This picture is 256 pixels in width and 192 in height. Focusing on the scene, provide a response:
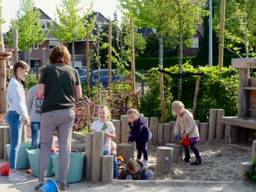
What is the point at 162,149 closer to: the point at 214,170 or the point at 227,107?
the point at 214,170

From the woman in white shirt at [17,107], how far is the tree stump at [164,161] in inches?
79.4

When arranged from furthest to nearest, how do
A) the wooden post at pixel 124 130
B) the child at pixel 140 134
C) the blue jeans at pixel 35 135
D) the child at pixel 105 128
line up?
the wooden post at pixel 124 130, the child at pixel 140 134, the blue jeans at pixel 35 135, the child at pixel 105 128

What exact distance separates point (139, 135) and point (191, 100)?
378 cm

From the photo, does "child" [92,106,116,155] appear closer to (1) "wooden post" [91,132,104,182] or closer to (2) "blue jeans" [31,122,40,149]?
(1) "wooden post" [91,132,104,182]

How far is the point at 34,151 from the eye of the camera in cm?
765

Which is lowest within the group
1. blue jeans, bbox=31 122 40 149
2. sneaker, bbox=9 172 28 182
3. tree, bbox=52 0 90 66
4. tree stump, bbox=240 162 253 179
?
sneaker, bbox=9 172 28 182

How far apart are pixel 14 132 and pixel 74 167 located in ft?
3.44

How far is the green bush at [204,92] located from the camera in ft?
38.1

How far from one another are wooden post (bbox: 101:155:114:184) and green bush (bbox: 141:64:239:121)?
15.9 ft

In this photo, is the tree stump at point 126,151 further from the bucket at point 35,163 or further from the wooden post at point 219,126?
the wooden post at point 219,126

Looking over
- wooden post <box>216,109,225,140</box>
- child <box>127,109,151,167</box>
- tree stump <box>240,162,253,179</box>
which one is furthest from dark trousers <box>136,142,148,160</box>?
wooden post <box>216,109,225,140</box>

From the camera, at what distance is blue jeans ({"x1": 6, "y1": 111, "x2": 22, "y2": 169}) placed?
7516 mm

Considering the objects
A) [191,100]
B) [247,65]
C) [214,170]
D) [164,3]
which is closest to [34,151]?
[214,170]

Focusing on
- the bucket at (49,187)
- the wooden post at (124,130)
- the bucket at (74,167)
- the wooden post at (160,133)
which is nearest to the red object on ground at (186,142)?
the wooden post at (124,130)
